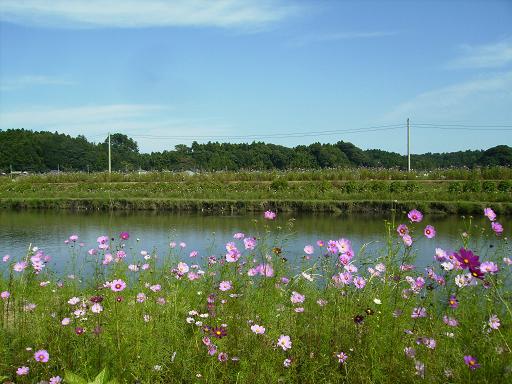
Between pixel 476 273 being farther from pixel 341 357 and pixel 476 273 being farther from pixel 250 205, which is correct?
pixel 250 205

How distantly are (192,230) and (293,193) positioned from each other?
724cm

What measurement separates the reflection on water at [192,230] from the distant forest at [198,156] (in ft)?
97.3

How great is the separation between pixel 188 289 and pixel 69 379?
1982 mm

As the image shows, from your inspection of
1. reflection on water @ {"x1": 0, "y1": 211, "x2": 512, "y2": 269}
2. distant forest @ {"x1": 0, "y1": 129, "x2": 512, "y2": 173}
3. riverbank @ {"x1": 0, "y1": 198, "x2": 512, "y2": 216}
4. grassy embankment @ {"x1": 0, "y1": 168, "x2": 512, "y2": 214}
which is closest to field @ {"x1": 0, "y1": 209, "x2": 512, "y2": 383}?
reflection on water @ {"x1": 0, "y1": 211, "x2": 512, "y2": 269}

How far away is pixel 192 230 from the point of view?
1169cm

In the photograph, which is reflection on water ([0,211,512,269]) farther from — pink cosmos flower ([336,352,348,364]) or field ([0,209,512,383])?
pink cosmos flower ([336,352,348,364])

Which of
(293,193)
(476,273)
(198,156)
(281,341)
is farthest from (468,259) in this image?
(198,156)

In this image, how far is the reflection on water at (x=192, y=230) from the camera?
8.28m

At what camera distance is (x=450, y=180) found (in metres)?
21.5

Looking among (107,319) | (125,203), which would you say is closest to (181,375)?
(107,319)

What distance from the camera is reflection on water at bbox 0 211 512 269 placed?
828cm

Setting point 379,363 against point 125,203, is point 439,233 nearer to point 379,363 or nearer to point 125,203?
Answer: point 379,363

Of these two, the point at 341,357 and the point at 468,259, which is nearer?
the point at 468,259

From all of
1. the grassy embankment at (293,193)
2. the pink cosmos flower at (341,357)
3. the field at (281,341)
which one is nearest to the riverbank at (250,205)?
the grassy embankment at (293,193)
